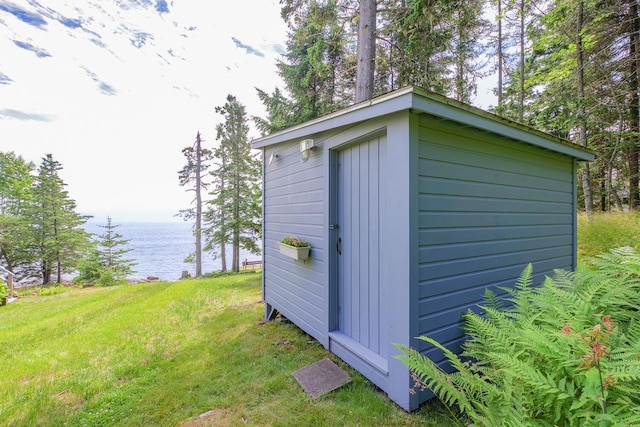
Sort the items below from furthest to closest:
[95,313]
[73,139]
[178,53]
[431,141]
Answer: [73,139] < [178,53] < [95,313] < [431,141]

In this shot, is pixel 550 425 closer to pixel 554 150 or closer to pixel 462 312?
pixel 462 312

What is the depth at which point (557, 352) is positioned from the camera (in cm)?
103

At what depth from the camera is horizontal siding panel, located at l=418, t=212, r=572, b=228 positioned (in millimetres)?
1945

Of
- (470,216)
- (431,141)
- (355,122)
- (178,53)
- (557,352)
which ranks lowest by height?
(557,352)

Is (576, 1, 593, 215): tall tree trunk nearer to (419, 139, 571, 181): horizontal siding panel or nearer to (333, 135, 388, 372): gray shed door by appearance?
(419, 139, 571, 181): horizontal siding panel

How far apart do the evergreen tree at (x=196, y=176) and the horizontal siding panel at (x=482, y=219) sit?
13230 millimetres

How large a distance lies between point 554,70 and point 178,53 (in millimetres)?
9948

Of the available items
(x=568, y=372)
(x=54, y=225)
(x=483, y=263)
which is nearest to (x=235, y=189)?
(x=483, y=263)

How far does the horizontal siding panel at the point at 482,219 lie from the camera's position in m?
1.95

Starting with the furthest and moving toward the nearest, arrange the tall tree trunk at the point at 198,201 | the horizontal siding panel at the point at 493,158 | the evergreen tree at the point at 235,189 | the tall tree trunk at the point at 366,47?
1. the tall tree trunk at the point at 198,201
2. the evergreen tree at the point at 235,189
3. the tall tree trunk at the point at 366,47
4. the horizontal siding panel at the point at 493,158

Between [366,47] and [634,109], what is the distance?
7928 millimetres

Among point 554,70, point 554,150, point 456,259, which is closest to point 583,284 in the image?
point 456,259

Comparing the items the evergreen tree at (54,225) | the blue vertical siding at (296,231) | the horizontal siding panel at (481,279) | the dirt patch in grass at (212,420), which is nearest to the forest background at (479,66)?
the blue vertical siding at (296,231)

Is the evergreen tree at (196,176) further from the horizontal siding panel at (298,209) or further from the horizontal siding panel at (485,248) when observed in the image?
the horizontal siding panel at (485,248)
